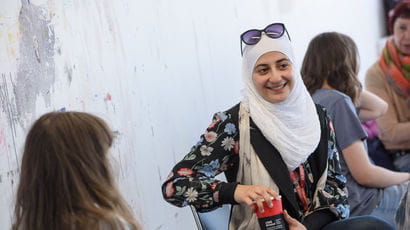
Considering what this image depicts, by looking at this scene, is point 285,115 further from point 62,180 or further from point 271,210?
point 62,180

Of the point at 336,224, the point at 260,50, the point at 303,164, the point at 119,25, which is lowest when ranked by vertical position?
the point at 336,224

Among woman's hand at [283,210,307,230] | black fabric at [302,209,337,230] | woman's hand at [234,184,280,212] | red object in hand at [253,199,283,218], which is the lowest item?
black fabric at [302,209,337,230]

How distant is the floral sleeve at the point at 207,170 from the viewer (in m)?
2.07

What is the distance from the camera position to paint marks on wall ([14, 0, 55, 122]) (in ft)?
6.36

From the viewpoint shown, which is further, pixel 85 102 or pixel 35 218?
pixel 85 102

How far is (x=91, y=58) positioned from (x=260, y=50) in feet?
1.94

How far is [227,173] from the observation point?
2338 millimetres

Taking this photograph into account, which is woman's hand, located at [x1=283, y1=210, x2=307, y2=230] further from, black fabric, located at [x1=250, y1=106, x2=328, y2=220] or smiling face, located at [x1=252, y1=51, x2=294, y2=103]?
smiling face, located at [x1=252, y1=51, x2=294, y2=103]

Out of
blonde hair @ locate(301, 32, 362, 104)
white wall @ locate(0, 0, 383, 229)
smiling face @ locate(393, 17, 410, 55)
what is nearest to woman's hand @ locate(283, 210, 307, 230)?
white wall @ locate(0, 0, 383, 229)

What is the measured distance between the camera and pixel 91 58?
7.41ft

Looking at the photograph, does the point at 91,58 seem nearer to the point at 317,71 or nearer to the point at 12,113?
the point at 12,113

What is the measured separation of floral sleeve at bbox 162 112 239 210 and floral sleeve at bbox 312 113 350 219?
340 millimetres

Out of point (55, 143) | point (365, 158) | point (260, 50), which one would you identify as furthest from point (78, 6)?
point (365, 158)

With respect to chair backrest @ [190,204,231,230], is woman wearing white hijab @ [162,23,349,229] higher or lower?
higher
